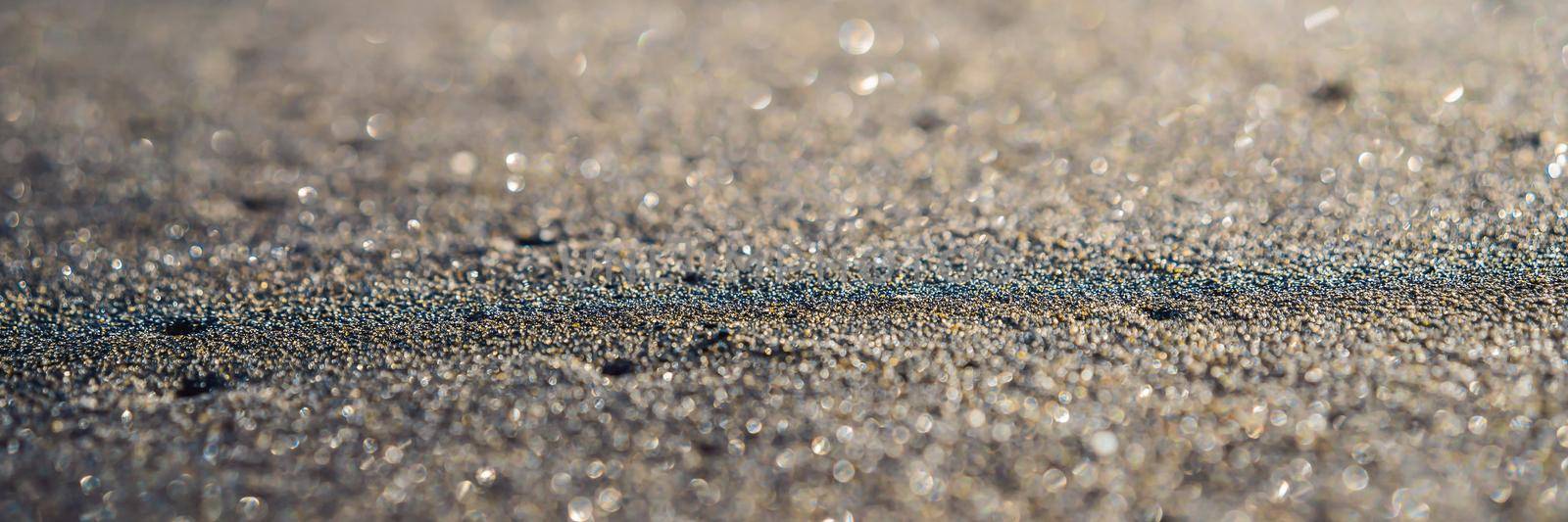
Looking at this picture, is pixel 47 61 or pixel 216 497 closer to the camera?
pixel 216 497

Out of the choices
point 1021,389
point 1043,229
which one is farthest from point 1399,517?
point 1043,229

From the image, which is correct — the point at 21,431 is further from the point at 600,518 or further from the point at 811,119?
the point at 811,119

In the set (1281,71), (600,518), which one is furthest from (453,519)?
(1281,71)

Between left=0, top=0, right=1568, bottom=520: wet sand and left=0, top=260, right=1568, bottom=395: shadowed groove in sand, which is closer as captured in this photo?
left=0, top=0, right=1568, bottom=520: wet sand

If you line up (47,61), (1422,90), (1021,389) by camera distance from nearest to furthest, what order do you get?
(1021,389)
(1422,90)
(47,61)

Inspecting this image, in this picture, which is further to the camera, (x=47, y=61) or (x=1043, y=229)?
(x=47, y=61)

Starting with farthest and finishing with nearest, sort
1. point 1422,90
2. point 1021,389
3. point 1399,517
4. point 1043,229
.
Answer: point 1422,90
point 1043,229
point 1021,389
point 1399,517

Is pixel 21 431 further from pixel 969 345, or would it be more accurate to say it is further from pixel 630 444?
pixel 969 345

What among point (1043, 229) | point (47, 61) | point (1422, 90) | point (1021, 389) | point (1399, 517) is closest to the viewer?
point (1399, 517)

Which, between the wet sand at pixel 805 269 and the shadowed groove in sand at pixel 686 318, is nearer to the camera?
the wet sand at pixel 805 269
